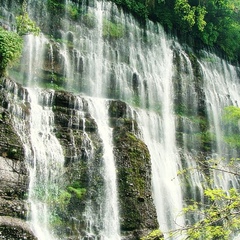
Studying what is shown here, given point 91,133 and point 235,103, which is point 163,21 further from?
point 91,133

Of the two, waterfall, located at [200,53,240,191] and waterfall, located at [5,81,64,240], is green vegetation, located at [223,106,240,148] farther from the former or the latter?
waterfall, located at [5,81,64,240]

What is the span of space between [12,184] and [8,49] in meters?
6.14

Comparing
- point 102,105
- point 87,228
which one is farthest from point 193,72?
point 87,228

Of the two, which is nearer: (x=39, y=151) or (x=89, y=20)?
(x=39, y=151)

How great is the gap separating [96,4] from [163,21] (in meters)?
5.88

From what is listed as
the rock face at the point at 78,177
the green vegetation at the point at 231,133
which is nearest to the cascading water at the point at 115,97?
the rock face at the point at 78,177

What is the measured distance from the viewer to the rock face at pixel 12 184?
9898 millimetres

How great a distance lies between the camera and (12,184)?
11.3 meters

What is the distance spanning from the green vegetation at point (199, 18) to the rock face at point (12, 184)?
59.1 ft

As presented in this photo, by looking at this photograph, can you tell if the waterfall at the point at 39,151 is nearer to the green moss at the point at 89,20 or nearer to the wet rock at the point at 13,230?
the wet rock at the point at 13,230

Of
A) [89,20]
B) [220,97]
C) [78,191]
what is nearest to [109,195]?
[78,191]

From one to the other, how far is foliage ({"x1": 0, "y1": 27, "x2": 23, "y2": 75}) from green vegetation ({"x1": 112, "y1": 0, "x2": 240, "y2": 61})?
44.6ft

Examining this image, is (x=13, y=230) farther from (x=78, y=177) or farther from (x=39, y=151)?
(x=39, y=151)

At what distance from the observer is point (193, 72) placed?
2683cm
